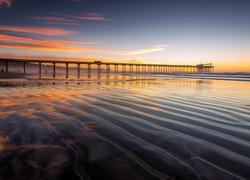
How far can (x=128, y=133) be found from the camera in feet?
11.5

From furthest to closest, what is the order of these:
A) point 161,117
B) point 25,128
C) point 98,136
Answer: point 161,117, point 25,128, point 98,136

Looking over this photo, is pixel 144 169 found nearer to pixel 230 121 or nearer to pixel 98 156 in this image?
pixel 98 156

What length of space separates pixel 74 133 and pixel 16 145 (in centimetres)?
105

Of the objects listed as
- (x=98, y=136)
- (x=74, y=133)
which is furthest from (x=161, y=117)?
(x=74, y=133)

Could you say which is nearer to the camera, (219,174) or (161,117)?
(219,174)

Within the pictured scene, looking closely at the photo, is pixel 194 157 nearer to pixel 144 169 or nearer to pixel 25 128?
pixel 144 169

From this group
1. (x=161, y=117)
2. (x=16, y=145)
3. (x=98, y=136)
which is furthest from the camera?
(x=161, y=117)

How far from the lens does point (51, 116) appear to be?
15.8 feet

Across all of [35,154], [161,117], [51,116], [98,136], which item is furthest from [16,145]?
[161,117]

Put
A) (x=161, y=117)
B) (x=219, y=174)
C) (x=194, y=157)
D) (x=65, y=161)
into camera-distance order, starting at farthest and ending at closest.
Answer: (x=161, y=117)
(x=194, y=157)
(x=65, y=161)
(x=219, y=174)

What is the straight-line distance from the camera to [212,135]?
3371mm

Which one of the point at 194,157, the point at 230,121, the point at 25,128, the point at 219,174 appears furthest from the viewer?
the point at 230,121

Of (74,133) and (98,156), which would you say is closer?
(98,156)

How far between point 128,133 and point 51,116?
2.67m
